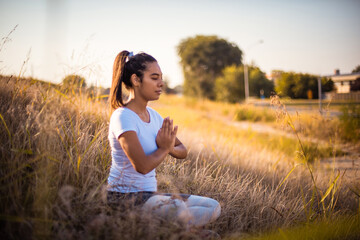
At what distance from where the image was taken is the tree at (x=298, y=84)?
452 cm

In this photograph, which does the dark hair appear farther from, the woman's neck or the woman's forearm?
the woman's forearm

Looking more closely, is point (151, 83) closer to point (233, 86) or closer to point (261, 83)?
point (261, 83)

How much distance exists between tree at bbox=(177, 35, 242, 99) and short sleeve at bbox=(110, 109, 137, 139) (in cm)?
3551

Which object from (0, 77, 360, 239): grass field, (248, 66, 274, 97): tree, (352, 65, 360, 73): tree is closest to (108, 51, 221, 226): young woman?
(0, 77, 360, 239): grass field

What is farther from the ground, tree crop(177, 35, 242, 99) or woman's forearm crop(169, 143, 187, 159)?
tree crop(177, 35, 242, 99)

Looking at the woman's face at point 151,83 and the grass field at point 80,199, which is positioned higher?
the woman's face at point 151,83

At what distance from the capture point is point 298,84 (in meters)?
5.28

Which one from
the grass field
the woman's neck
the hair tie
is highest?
the hair tie

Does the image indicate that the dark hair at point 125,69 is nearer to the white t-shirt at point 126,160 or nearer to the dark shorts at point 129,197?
the white t-shirt at point 126,160

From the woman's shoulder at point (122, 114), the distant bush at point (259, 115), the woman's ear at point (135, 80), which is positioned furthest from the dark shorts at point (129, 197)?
the distant bush at point (259, 115)

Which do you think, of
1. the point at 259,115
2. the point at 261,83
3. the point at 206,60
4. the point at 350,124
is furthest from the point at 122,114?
the point at 206,60

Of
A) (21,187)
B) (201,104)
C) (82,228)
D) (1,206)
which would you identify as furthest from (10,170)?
(201,104)

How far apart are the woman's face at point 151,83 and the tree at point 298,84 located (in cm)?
248

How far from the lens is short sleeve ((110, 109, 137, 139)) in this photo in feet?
5.72
